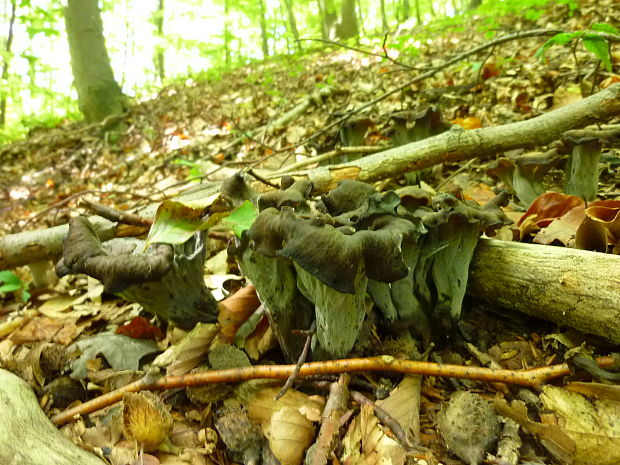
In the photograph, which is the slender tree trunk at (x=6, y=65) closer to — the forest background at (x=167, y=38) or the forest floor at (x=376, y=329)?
the forest background at (x=167, y=38)

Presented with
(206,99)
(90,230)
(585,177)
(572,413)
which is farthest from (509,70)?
(206,99)

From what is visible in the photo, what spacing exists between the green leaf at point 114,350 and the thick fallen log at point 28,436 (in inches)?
15.2

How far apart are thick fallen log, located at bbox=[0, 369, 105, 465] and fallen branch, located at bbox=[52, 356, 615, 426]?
0.15m

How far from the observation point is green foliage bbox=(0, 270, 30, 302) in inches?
133

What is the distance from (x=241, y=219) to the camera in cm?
185

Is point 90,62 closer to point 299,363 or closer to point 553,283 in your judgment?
point 299,363

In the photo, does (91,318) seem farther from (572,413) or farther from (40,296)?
(572,413)

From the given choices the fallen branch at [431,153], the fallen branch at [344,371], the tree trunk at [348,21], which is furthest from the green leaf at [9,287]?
the tree trunk at [348,21]

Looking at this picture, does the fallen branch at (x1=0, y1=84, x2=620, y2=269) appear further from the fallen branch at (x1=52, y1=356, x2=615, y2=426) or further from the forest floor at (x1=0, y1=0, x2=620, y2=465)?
the fallen branch at (x1=52, y1=356, x2=615, y2=426)

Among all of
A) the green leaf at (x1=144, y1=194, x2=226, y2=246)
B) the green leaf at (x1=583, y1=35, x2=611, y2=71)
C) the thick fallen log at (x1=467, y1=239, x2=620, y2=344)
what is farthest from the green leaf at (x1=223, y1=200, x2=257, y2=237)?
the green leaf at (x1=583, y1=35, x2=611, y2=71)

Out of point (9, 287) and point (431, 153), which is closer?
point (431, 153)

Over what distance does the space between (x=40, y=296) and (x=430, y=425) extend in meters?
3.38

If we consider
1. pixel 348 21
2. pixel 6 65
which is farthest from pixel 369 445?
pixel 348 21

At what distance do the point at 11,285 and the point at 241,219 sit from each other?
279 centimetres
